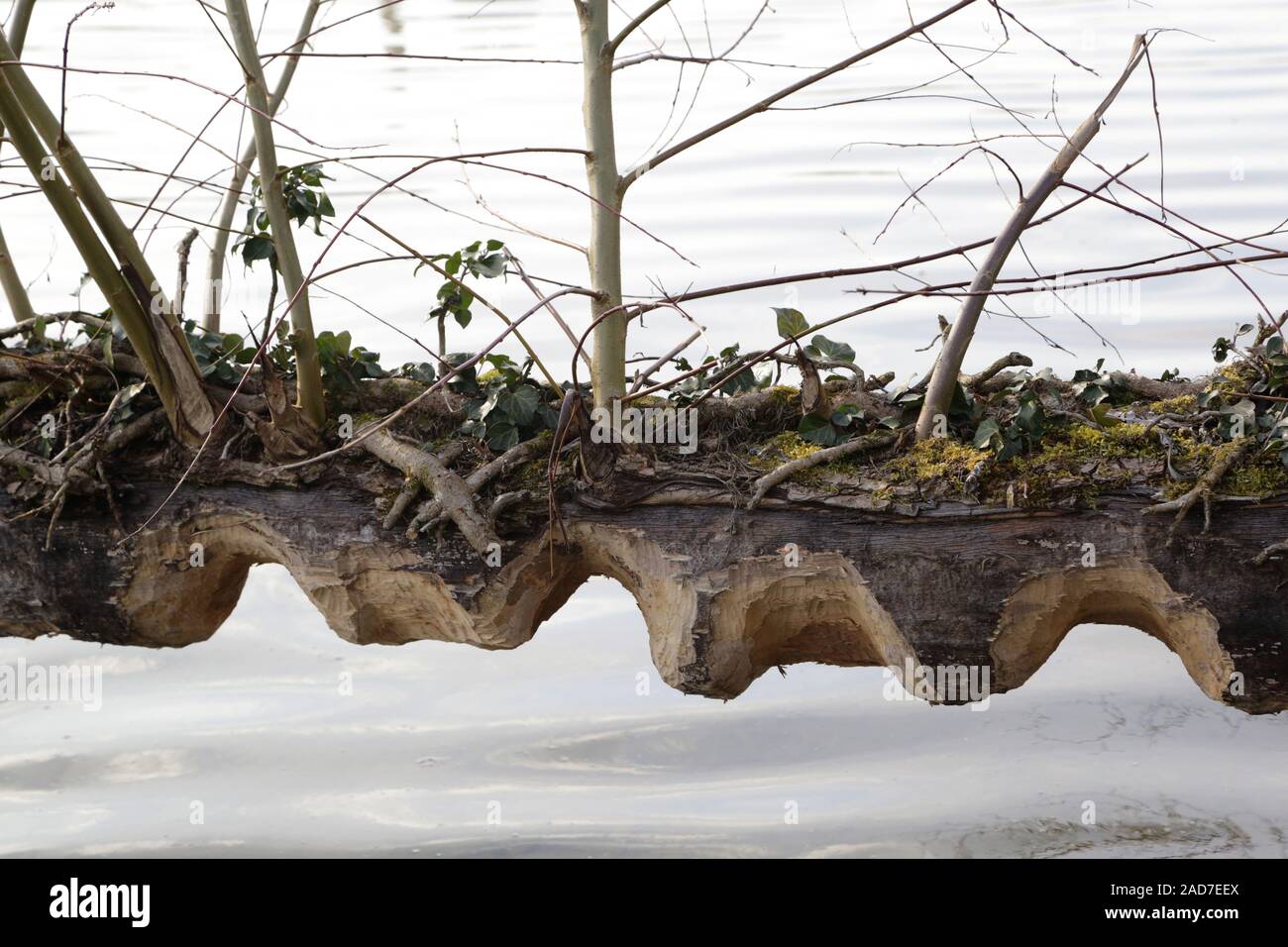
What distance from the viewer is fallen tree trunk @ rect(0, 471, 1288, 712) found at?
4.16 feet

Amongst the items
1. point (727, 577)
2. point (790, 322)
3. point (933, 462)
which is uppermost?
point (790, 322)

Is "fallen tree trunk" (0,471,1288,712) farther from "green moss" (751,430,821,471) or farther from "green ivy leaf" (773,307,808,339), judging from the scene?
"green ivy leaf" (773,307,808,339)

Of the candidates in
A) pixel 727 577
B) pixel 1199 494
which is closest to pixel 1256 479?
pixel 1199 494

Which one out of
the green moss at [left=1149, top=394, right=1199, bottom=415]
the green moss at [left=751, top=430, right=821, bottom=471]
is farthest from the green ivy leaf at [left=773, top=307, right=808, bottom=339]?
the green moss at [left=1149, top=394, right=1199, bottom=415]

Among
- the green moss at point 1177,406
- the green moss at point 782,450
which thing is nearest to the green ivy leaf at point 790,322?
the green moss at point 782,450

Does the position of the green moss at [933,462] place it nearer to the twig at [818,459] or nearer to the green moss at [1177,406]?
the twig at [818,459]

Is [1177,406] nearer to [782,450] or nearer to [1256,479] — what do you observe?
[1256,479]

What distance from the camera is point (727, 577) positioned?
4.43 feet

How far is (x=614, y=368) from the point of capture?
1429mm

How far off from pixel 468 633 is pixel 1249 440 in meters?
0.88

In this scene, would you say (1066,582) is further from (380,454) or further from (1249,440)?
(380,454)

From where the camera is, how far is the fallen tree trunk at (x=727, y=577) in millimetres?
1268

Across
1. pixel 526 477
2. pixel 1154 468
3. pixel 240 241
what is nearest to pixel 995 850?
pixel 1154 468

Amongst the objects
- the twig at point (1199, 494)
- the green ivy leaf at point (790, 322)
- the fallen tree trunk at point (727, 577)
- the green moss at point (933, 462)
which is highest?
the green ivy leaf at point (790, 322)
